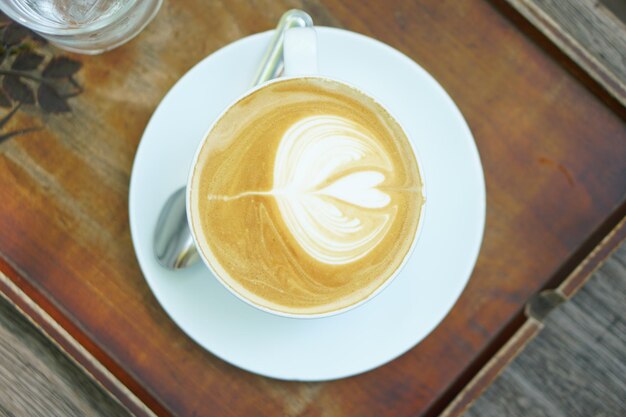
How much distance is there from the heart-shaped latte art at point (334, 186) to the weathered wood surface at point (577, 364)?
0.50 meters

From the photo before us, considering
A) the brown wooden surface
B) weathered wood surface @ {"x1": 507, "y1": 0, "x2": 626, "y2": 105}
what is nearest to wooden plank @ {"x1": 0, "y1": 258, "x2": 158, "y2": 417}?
the brown wooden surface

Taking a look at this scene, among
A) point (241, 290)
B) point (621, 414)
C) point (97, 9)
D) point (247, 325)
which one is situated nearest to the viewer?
point (241, 290)

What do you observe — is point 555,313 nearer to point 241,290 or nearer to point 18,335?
point 241,290

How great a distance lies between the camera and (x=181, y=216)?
2.68 ft

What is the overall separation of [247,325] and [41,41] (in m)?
0.52

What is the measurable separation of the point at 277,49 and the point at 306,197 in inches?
9.0

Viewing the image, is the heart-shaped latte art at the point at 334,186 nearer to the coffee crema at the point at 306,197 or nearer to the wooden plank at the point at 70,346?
the coffee crema at the point at 306,197

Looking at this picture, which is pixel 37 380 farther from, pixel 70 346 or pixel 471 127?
pixel 471 127

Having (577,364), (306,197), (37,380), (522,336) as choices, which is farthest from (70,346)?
(577,364)

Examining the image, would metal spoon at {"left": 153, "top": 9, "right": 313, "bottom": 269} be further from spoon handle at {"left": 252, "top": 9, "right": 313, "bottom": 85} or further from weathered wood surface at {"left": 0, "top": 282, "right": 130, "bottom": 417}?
weathered wood surface at {"left": 0, "top": 282, "right": 130, "bottom": 417}

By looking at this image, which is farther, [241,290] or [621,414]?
[621,414]

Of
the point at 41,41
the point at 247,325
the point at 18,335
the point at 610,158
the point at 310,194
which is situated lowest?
the point at 18,335

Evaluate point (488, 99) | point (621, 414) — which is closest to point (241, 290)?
point (488, 99)

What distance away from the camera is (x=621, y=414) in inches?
41.5
